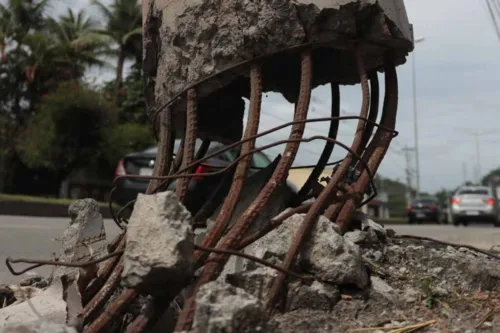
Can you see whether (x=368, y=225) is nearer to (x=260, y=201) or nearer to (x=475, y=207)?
(x=260, y=201)

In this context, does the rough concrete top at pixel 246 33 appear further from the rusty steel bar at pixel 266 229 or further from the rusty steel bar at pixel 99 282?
the rusty steel bar at pixel 99 282

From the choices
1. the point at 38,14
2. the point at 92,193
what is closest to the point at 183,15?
the point at 92,193

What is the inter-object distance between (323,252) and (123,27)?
2829cm

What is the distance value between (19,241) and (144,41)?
365cm

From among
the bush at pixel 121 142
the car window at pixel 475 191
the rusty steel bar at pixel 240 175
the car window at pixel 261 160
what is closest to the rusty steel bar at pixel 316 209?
the rusty steel bar at pixel 240 175

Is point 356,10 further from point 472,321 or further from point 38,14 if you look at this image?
point 38,14

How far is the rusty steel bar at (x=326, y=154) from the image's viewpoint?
10.2 feet

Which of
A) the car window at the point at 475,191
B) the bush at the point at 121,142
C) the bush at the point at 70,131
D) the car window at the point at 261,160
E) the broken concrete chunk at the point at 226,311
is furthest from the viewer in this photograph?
the bush at the point at 121,142

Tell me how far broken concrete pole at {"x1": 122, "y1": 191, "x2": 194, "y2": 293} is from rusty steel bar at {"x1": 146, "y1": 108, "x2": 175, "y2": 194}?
886mm

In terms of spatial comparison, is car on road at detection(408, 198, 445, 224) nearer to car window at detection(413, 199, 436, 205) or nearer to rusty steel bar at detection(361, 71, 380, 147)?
car window at detection(413, 199, 436, 205)

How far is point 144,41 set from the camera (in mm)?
3176

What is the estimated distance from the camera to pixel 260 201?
2.35m

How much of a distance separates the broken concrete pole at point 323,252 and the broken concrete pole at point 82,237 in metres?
0.81

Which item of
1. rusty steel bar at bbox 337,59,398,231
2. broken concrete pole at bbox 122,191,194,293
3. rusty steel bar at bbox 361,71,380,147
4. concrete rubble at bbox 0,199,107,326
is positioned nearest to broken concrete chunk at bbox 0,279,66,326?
concrete rubble at bbox 0,199,107,326
